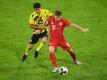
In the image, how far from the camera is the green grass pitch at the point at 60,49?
48.5 ft

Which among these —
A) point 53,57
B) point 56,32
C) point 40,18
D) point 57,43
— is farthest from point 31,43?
point 53,57

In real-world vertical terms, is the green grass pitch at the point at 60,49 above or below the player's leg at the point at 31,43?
below

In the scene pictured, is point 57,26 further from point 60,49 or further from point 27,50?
point 60,49

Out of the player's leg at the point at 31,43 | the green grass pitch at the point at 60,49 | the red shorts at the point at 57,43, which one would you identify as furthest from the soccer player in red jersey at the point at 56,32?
the player's leg at the point at 31,43

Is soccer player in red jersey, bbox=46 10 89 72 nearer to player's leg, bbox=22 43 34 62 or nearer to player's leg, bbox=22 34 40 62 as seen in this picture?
player's leg, bbox=22 34 40 62

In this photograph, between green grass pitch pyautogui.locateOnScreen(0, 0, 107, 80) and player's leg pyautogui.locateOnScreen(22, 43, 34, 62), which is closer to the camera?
green grass pitch pyautogui.locateOnScreen(0, 0, 107, 80)

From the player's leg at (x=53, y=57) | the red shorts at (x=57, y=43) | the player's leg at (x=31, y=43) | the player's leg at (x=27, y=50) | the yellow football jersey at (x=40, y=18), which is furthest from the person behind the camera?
the player's leg at (x=27, y=50)

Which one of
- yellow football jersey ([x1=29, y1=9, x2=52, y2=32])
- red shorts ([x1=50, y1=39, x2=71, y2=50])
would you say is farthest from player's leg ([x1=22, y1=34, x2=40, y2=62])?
red shorts ([x1=50, y1=39, x2=71, y2=50])

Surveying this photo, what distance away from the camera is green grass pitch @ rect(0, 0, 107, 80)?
48.5 ft

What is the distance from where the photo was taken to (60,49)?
1747 cm

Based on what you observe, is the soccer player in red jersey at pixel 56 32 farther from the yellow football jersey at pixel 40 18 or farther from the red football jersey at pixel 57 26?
the yellow football jersey at pixel 40 18

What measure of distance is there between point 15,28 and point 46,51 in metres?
3.78

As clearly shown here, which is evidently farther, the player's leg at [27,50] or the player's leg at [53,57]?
the player's leg at [27,50]

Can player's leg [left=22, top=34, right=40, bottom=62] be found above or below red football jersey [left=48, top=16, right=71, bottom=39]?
below
